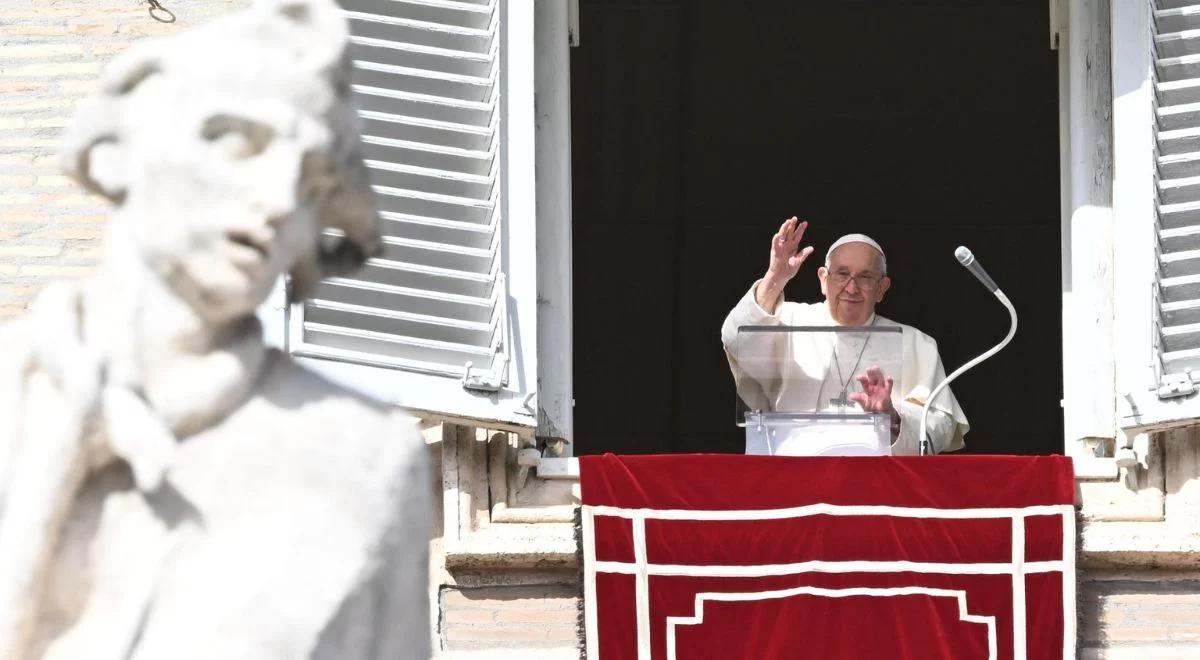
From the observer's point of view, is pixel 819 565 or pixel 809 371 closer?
pixel 819 565

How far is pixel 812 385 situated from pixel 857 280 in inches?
21.2

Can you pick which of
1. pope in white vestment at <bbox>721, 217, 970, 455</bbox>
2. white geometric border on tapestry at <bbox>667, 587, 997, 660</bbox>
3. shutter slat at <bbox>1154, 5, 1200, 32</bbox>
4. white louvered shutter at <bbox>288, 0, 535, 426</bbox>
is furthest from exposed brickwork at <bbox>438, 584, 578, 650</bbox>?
shutter slat at <bbox>1154, 5, 1200, 32</bbox>

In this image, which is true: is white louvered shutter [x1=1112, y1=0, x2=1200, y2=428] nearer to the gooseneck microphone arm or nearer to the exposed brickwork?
the gooseneck microphone arm

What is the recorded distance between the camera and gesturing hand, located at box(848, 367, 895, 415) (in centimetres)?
741

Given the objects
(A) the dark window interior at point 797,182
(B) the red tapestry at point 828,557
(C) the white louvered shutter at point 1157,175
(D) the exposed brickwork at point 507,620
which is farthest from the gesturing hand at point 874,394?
A: (A) the dark window interior at point 797,182

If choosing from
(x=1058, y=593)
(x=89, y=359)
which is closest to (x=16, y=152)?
(x=1058, y=593)

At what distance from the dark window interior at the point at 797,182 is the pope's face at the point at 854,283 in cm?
227

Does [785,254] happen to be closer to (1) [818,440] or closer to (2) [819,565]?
(1) [818,440]

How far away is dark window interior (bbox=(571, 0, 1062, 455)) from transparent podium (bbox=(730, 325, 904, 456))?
2.67 meters

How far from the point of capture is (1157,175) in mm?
7160

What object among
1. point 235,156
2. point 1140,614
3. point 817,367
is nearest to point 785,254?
point 817,367

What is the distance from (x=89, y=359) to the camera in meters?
2.95

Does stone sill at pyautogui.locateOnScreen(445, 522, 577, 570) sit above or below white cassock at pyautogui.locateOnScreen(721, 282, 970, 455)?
below

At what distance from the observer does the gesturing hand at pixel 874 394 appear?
741 cm
